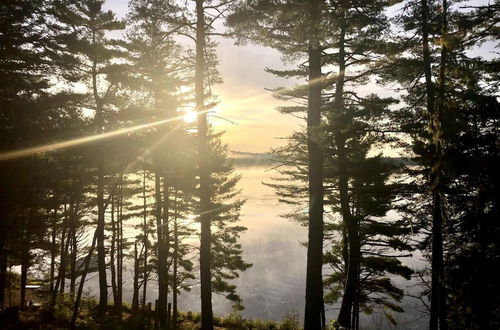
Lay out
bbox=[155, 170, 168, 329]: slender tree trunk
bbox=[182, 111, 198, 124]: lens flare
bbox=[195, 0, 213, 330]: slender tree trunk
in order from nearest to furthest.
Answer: bbox=[195, 0, 213, 330]: slender tree trunk < bbox=[182, 111, 198, 124]: lens flare < bbox=[155, 170, 168, 329]: slender tree trunk

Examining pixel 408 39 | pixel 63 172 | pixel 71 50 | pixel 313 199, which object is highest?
pixel 71 50

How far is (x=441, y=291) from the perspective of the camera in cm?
1196

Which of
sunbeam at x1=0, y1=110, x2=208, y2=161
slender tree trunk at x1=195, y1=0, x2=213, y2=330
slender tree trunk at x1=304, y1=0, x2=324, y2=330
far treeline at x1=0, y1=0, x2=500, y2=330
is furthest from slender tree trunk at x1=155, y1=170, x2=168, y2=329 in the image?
slender tree trunk at x1=304, y1=0, x2=324, y2=330

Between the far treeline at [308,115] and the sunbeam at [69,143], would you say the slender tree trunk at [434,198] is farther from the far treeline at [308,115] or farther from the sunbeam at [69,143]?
the sunbeam at [69,143]

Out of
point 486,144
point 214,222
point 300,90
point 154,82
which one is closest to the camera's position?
point 486,144

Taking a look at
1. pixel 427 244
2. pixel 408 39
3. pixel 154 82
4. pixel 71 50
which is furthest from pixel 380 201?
pixel 71 50

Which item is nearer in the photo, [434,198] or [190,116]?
[434,198]

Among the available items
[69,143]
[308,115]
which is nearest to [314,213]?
[308,115]

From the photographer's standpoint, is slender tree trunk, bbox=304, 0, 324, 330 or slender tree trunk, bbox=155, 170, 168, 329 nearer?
slender tree trunk, bbox=304, 0, 324, 330

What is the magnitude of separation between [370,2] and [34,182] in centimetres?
1115

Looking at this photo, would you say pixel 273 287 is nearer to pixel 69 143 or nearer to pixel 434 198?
pixel 434 198

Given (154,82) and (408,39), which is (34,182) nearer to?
(154,82)

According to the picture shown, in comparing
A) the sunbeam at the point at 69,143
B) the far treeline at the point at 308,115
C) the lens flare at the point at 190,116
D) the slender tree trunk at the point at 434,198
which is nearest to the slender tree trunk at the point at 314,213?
the far treeline at the point at 308,115

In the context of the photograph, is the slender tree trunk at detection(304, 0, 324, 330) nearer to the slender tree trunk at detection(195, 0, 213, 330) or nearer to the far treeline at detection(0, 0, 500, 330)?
the far treeline at detection(0, 0, 500, 330)
